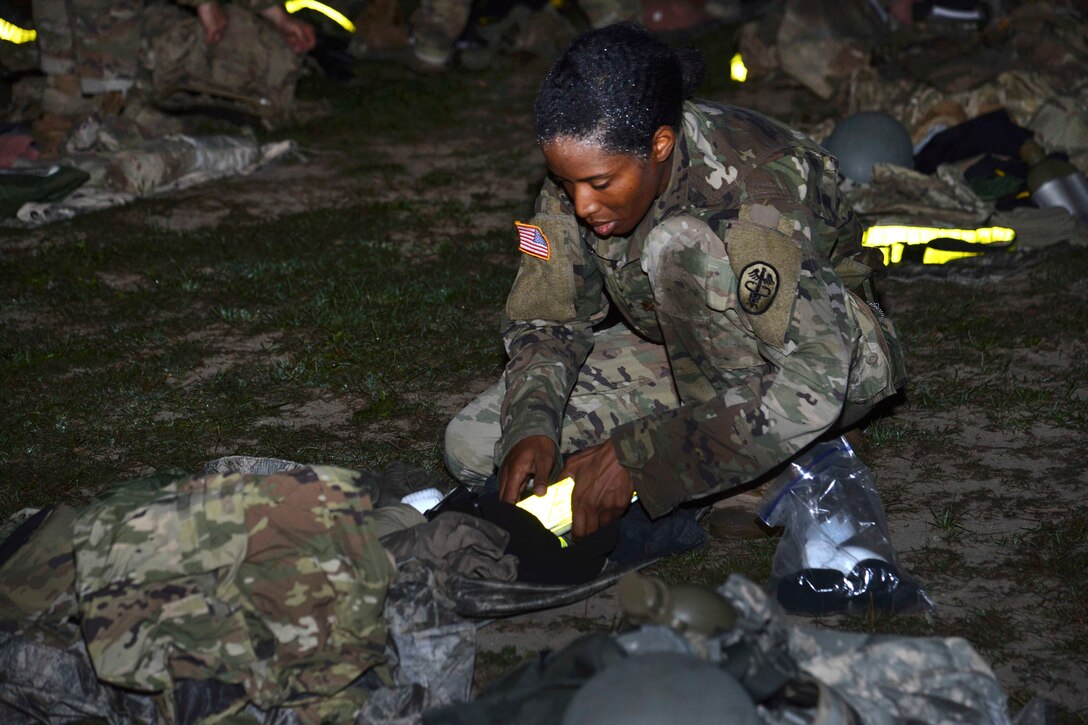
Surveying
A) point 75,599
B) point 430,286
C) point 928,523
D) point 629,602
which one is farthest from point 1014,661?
point 430,286

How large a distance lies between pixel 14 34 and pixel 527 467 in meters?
7.25

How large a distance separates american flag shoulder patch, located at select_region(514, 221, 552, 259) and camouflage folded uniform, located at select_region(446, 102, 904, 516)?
0.05 ft

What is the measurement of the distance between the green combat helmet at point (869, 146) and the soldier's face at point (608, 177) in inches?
152

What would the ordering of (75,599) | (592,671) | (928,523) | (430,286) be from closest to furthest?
(592,671)
(75,599)
(928,523)
(430,286)

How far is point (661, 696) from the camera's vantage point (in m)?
1.93

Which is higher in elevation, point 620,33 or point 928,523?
point 620,33

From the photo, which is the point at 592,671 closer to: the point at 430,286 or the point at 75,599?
the point at 75,599

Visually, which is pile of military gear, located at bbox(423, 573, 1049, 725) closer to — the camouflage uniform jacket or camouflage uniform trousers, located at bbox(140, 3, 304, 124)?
the camouflage uniform jacket

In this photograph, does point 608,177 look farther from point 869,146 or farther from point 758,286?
point 869,146

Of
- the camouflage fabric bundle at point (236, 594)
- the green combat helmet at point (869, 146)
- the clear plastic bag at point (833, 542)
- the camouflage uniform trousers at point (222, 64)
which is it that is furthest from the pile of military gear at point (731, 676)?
the camouflage uniform trousers at point (222, 64)

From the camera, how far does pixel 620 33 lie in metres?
3.02

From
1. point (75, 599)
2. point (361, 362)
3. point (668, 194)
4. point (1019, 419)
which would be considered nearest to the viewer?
point (75, 599)

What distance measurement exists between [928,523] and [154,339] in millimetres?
3371

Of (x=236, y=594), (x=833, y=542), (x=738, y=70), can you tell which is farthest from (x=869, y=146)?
(x=236, y=594)
